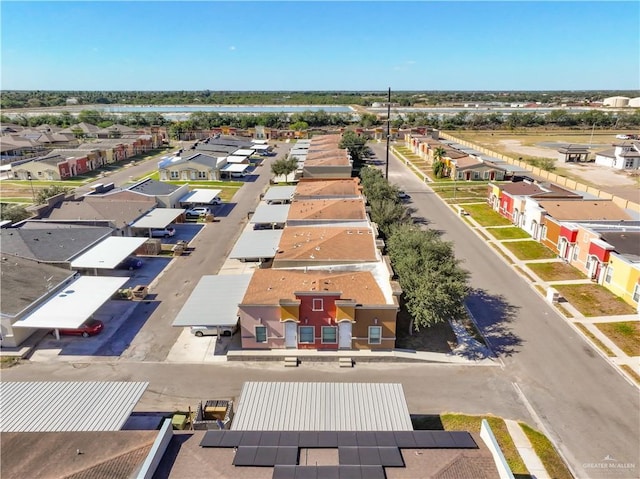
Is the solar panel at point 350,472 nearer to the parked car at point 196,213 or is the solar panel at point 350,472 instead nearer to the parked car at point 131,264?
the parked car at point 131,264

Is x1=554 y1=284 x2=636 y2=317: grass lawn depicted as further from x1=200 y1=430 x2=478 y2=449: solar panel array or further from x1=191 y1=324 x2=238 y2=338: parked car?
x1=191 y1=324 x2=238 y2=338: parked car

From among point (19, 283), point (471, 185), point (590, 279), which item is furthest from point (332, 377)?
point (471, 185)

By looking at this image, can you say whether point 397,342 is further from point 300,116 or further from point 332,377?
point 300,116

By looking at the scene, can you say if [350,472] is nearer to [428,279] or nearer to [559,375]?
[428,279]

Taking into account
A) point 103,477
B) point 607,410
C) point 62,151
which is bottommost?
point 607,410

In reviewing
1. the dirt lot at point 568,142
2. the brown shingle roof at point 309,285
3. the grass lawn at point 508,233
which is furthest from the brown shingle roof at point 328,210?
the dirt lot at point 568,142

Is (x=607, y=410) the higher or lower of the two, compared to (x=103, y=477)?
lower
